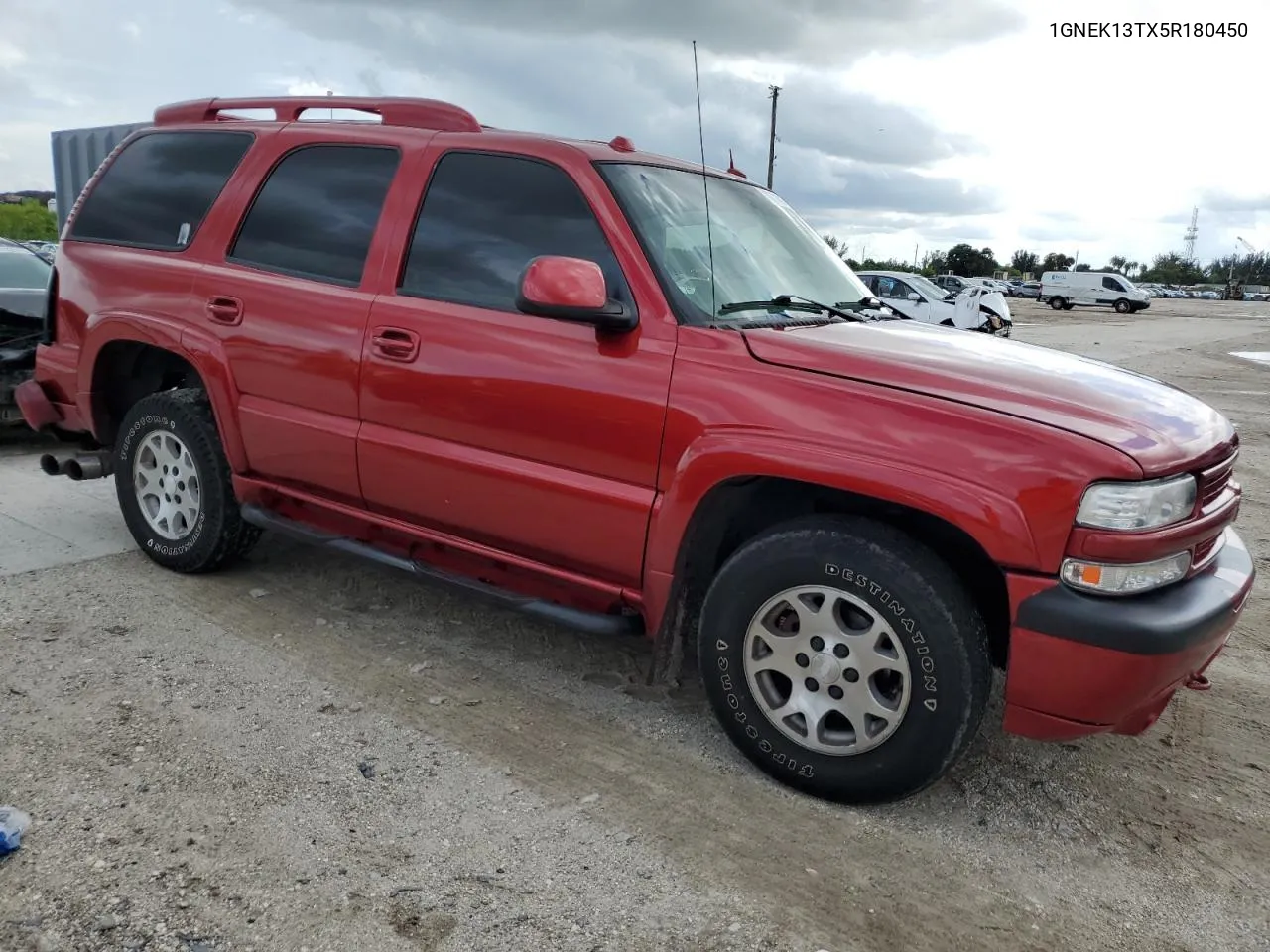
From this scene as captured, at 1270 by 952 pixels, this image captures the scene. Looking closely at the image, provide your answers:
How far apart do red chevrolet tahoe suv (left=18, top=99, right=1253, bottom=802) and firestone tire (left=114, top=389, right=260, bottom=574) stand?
0.6 inches

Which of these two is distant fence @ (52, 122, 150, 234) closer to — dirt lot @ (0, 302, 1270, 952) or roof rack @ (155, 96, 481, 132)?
roof rack @ (155, 96, 481, 132)

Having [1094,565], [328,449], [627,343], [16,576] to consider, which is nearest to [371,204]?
[328,449]

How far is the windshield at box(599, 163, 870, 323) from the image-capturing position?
3.14 metres

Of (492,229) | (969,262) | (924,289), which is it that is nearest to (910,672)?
(492,229)

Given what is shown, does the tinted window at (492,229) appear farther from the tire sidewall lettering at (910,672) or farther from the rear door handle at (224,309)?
the tire sidewall lettering at (910,672)

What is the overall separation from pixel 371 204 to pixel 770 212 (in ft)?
5.09

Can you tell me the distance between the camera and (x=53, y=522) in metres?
5.23

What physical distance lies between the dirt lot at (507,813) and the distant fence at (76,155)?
46.4 feet

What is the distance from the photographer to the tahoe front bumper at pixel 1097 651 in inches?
95.6

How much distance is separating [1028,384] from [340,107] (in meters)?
2.98

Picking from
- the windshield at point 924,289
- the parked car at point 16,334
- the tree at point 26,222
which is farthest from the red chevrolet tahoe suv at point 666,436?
→ the tree at point 26,222

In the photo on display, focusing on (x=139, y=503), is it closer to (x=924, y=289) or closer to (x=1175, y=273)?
(x=924, y=289)

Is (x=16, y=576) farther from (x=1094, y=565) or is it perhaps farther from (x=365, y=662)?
(x=1094, y=565)

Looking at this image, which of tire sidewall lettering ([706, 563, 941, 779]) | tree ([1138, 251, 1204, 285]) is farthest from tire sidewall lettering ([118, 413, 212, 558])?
tree ([1138, 251, 1204, 285])
